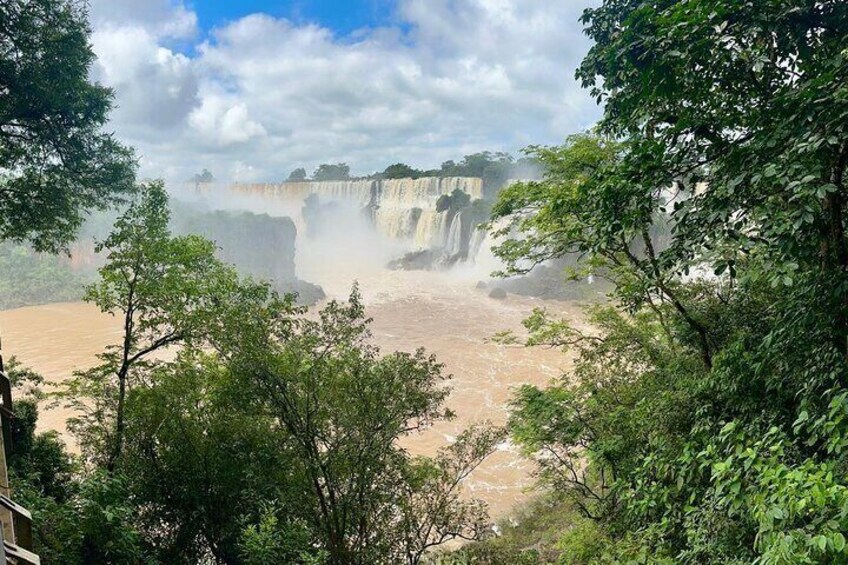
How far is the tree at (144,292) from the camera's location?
23.0ft

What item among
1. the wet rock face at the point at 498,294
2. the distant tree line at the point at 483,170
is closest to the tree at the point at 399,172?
the distant tree line at the point at 483,170

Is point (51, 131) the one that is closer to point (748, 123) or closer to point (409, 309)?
point (748, 123)

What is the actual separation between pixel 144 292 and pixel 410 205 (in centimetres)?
4082

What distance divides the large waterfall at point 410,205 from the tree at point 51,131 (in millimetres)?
33514

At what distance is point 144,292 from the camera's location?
6984mm

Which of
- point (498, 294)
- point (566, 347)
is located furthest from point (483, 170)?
point (566, 347)

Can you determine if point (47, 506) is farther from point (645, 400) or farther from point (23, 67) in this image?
point (645, 400)

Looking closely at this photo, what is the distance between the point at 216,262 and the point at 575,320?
21.5 meters

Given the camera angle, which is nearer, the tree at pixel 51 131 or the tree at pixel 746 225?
the tree at pixel 746 225

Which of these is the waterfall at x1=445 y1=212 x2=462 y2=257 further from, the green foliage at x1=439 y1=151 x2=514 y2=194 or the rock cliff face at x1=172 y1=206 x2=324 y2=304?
the rock cliff face at x1=172 y1=206 x2=324 y2=304

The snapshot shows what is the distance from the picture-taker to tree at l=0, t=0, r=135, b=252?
656cm

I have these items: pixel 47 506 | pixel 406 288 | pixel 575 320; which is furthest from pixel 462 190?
pixel 47 506

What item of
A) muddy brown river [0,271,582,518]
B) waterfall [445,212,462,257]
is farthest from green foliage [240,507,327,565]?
waterfall [445,212,462,257]

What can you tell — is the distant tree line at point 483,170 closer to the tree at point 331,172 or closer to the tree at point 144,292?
the tree at point 331,172
